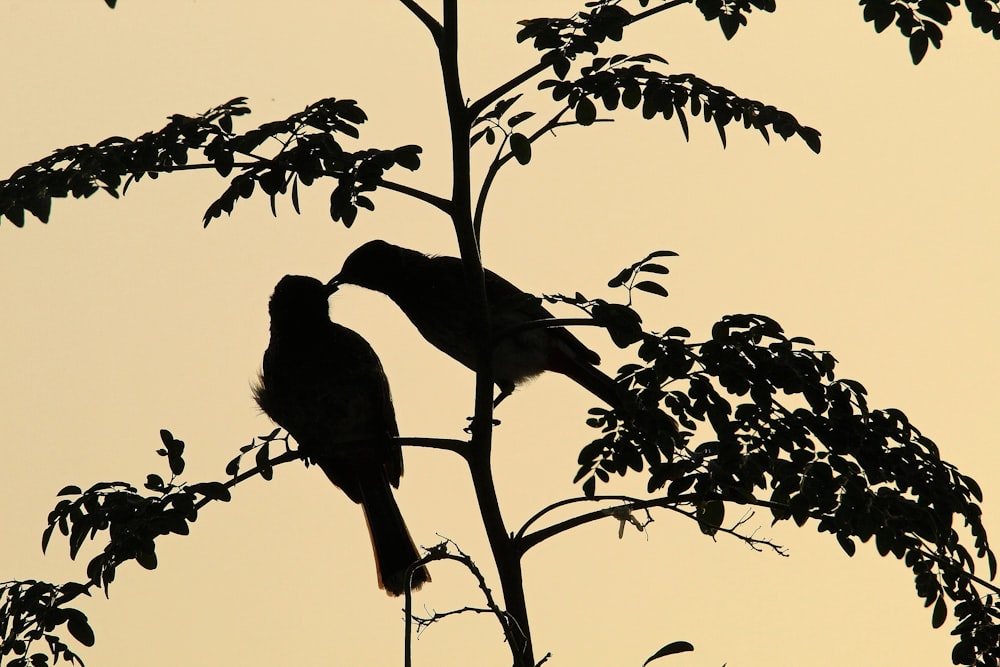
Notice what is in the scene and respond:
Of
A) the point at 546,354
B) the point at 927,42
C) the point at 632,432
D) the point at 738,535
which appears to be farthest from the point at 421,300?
the point at 927,42

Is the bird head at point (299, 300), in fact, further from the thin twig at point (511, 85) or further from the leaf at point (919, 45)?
the leaf at point (919, 45)

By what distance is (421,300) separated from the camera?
4555 millimetres

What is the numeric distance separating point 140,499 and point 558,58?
1.62m

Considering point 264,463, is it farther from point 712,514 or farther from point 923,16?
point 923,16

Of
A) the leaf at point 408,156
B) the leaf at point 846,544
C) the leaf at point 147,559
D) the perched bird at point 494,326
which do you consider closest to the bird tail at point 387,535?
the perched bird at point 494,326

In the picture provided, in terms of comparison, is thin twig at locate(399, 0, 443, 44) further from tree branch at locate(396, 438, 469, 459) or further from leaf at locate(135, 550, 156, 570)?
leaf at locate(135, 550, 156, 570)

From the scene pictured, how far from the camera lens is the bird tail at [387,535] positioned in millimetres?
4469

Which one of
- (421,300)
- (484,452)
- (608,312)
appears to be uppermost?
(421,300)

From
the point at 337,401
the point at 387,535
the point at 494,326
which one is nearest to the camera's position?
the point at 494,326

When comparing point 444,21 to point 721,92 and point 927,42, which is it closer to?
point 721,92

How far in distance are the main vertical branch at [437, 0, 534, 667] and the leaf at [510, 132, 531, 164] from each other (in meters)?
0.13

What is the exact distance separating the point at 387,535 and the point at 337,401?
663 mm

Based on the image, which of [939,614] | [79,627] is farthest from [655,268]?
[79,627]

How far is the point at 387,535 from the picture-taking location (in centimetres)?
464
